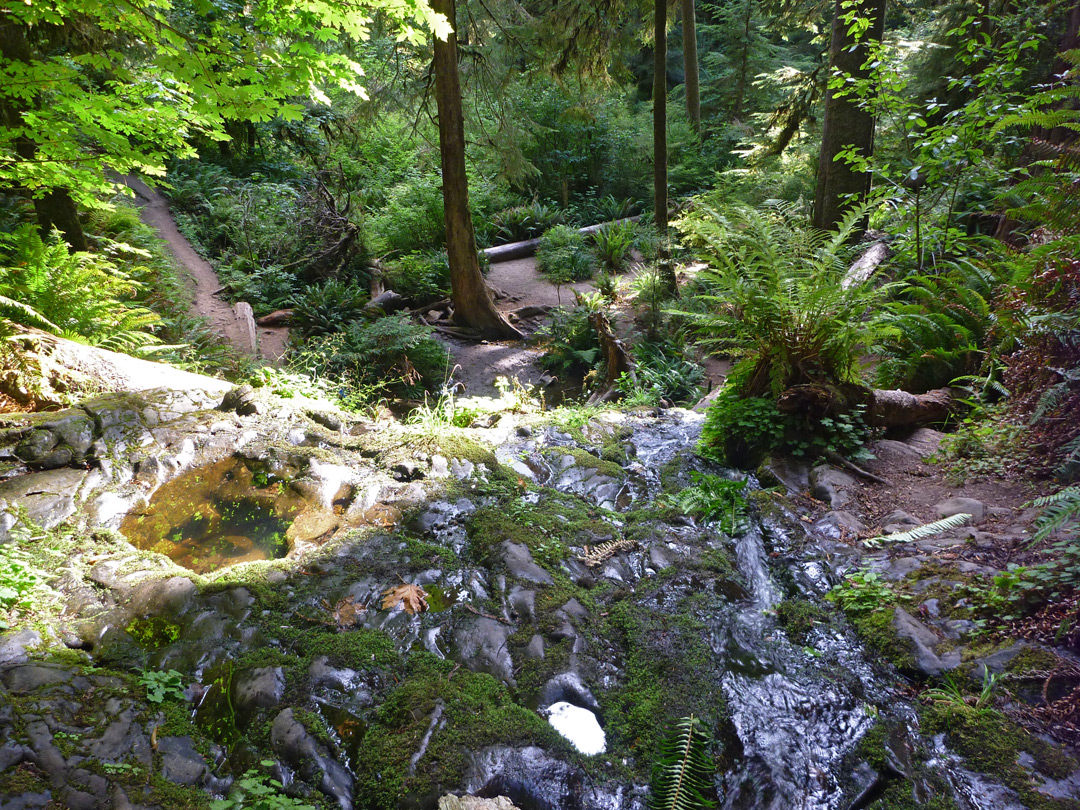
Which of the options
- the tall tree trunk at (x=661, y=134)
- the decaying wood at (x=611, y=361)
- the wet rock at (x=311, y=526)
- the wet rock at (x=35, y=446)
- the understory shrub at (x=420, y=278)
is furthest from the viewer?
the understory shrub at (x=420, y=278)

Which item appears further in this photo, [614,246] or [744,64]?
[744,64]

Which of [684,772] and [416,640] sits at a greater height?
[416,640]

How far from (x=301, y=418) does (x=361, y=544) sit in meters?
2.01

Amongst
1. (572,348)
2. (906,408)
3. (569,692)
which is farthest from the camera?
(572,348)

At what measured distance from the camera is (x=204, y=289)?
10.4m

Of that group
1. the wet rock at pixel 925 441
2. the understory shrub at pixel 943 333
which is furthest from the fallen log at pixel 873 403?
the understory shrub at pixel 943 333

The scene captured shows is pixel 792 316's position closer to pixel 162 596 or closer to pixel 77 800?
pixel 162 596

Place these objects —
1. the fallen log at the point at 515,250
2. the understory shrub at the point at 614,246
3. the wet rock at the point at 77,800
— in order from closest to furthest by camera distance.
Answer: the wet rock at the point at 77,800 → the understory shrub at the point at 614,246 → the fallen log at the point at 515,250

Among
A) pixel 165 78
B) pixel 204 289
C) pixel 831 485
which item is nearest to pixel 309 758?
pixel 831 485

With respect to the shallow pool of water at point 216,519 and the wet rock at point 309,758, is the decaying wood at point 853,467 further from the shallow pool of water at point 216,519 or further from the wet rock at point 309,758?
the shallow pool of water at point 216,519

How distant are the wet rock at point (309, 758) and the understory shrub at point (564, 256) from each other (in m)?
11.7

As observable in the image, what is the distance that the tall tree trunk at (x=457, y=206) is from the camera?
9.34 meters

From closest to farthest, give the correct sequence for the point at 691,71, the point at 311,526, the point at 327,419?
the point at 311,526 → the point at 327,419 → the point at 691,71

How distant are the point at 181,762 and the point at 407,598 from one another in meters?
1.15
